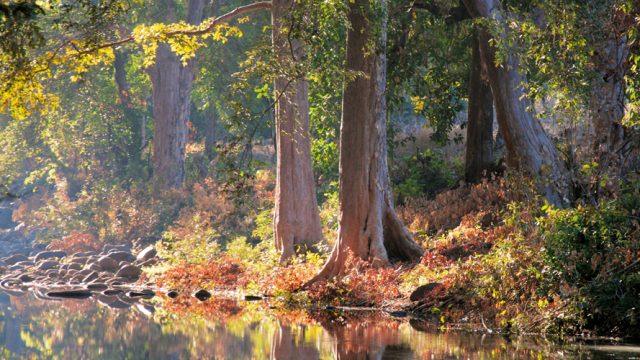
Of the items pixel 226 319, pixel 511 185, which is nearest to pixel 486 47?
pixel 511 185

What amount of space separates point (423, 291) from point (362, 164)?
372 centimetres

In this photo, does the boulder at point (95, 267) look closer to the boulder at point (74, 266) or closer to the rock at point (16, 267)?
the boulder at point (74, 266)

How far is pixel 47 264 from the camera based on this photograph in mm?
35531

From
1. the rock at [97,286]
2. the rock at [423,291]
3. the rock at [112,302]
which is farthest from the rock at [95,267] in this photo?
the rock at [423,291]

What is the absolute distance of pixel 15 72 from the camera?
56.4ft

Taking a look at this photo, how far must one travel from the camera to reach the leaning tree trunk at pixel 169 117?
41.2 meters

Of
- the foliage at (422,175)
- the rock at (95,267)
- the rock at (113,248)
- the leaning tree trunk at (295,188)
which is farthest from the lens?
the rock at (113,248)

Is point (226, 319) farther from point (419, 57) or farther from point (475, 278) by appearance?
point (419, 57)

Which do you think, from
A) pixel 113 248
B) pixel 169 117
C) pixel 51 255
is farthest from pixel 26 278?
pixel 169 117

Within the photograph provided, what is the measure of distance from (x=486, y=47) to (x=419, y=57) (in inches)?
173

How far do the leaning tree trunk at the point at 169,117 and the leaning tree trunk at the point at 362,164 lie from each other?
2120 cm

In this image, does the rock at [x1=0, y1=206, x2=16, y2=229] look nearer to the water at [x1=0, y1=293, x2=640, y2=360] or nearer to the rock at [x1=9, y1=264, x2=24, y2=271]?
the rock at [x1=9, y1=264, x2=24, y2=271]

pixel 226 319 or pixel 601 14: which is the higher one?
pixel 601 14

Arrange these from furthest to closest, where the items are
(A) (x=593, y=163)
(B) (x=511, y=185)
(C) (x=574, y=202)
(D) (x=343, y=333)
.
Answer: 1. (B) (x=511, y=185)
2. (C) (x=574, y=202)
3. (A) (x=593, y=163)
4. (D) (x=343, y=333)
